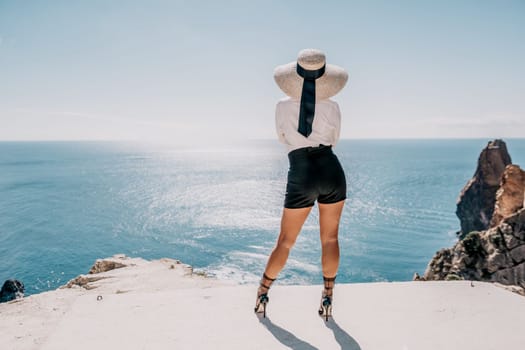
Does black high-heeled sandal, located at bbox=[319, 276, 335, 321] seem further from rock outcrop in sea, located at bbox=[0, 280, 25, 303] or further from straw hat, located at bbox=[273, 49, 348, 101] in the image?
rock outcrop in sea, located at bbox=[0, 280, 25, 303]

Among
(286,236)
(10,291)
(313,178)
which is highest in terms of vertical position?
(313,178)

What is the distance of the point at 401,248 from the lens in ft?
166

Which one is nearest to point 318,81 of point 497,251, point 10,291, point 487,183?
point 497,251

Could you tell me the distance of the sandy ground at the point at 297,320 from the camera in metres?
3.02

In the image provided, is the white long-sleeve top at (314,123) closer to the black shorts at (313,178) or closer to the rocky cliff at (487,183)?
the black shorts at (313,178)

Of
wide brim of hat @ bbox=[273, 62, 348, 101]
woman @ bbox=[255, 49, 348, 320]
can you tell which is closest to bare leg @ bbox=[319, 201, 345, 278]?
woman @ bbox=[255, 49, 348, 320]

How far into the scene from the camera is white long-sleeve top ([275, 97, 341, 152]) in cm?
336

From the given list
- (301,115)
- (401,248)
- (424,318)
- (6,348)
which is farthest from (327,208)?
(401,248)

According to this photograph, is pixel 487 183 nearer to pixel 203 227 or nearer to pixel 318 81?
pixel 203 227

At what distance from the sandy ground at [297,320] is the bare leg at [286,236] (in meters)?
0.54

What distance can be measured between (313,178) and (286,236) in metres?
0.71

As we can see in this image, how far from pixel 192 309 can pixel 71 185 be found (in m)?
99.9

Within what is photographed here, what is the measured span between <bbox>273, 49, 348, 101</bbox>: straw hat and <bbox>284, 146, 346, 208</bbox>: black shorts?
0.60m

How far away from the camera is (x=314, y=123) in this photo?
3338 millimetres
